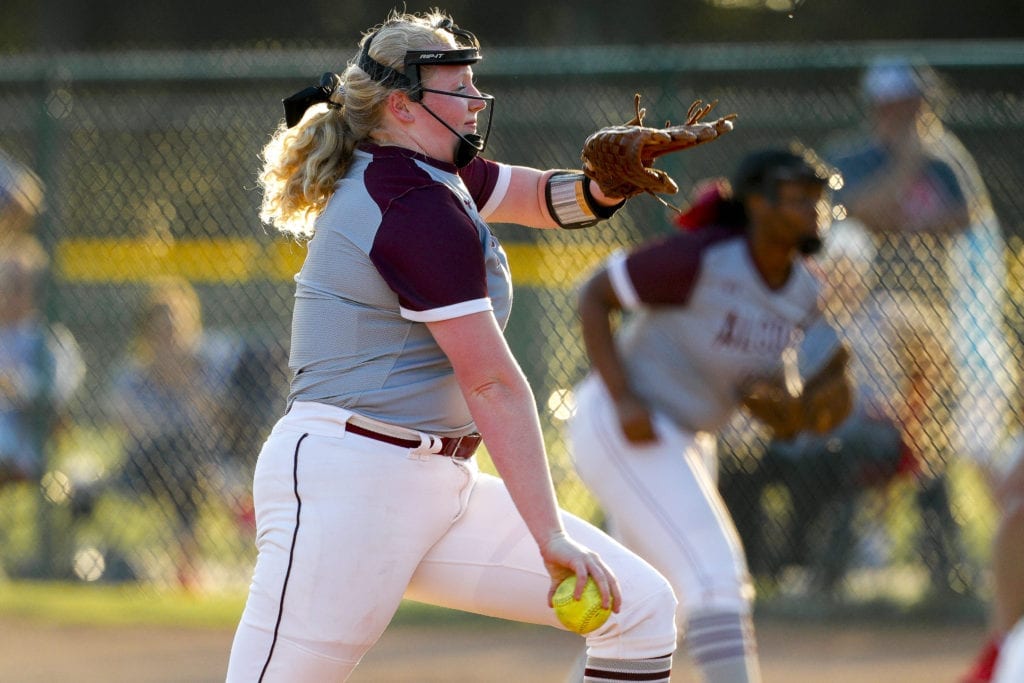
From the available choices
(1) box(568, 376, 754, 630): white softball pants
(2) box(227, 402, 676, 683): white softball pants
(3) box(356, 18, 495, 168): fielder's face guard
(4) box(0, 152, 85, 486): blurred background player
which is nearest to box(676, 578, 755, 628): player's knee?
(1) box(568, 376, 754, 630): white softball pants

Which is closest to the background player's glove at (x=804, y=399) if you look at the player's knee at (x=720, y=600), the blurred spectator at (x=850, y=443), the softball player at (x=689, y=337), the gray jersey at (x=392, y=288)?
the softball player at (x=689, y=337)

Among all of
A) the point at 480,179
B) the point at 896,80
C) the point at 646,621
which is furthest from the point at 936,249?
the point at 646,621

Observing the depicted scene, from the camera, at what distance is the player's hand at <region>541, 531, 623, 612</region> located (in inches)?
102

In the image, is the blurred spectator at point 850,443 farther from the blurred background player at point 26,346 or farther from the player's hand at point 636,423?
the blurred background player at point 26,346

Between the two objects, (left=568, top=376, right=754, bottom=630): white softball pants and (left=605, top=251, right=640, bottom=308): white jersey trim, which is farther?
(left=605, top=251, right=640, bottom=308): white jersey trim

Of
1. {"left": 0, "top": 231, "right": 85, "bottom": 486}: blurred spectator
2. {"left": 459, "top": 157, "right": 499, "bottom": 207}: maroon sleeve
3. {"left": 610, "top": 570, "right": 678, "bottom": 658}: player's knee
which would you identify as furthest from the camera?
{"left": 0, "top": 231, "right": 85, "bottom": 486}: blurred spectator

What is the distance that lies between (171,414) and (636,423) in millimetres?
3164

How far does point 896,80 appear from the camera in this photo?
6109 mm

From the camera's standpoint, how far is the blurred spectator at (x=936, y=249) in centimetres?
612

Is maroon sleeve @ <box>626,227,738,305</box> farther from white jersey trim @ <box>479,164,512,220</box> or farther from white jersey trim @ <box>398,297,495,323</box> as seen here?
white jersey trim @ <box>398,297,495,323</box>

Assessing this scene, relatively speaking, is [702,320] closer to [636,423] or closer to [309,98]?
[636,423]

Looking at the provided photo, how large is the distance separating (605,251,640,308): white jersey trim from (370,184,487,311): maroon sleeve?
1.67 metres

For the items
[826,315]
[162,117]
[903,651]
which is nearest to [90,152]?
[162,117]

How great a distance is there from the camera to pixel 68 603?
21.8 ft
